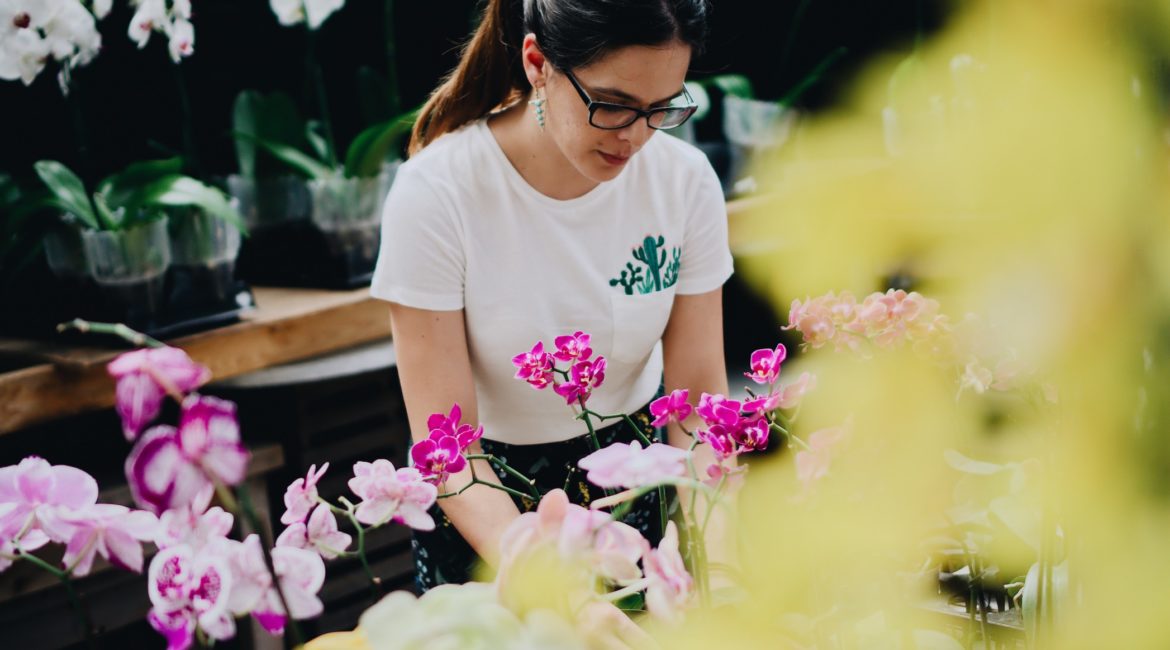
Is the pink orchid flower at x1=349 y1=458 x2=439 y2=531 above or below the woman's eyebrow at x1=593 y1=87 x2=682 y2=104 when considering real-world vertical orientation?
below

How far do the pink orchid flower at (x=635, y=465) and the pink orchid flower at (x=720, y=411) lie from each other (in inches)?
4.9

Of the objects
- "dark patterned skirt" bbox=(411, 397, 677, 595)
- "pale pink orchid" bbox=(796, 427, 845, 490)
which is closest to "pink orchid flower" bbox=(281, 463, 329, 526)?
"pale pink orchid" bbox=(796, 427, 845, 490)

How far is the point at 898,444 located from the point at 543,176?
1.06 m

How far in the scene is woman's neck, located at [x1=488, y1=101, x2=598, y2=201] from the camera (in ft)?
4.66

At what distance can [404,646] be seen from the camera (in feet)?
1.38

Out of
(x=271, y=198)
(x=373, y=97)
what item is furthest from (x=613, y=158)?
(x=373, y=97)

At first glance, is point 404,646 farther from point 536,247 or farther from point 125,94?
point 125,94

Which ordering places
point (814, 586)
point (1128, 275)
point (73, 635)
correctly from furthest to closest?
point (73, 635), point (814, 586), point (1128, 275)

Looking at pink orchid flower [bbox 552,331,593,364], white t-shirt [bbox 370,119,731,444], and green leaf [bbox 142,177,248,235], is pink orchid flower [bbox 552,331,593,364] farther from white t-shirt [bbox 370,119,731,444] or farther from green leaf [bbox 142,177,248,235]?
green leaf [bbox 142,177,248,235]

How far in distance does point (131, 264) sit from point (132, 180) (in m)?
0.18

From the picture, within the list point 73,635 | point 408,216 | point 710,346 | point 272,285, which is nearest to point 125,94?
point 272,285

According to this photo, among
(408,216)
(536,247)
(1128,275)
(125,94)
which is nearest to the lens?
(1128,275)

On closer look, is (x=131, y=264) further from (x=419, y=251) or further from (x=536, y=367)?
(x=536, y=367)

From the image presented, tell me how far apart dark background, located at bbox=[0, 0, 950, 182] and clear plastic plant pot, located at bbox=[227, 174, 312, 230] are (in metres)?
0.22
